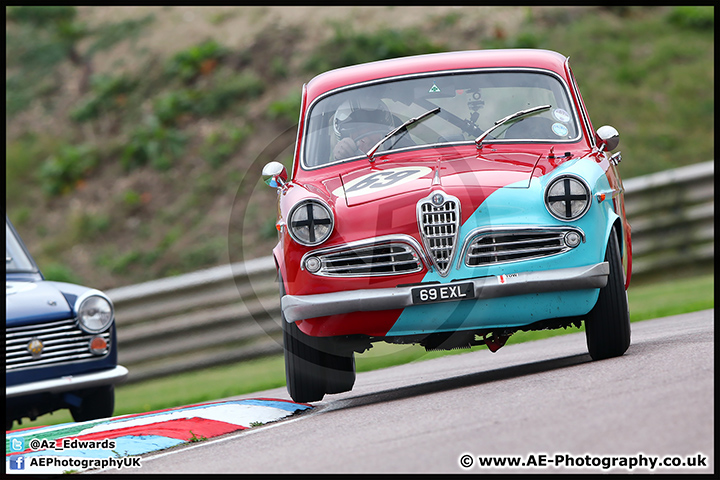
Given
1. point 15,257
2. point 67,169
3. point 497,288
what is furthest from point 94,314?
point 67,169

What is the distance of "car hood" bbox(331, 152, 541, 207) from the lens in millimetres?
5492

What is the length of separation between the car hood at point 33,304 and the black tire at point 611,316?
4.20 meters

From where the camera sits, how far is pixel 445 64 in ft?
22.3

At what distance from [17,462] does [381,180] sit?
251 cm

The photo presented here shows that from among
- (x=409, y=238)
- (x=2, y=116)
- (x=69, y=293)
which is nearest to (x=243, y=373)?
(x=69, y=293)

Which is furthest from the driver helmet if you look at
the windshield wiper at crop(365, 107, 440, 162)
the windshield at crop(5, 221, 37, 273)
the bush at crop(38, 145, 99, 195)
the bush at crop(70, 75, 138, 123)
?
the bush at crop(70, 75, 138, 123)

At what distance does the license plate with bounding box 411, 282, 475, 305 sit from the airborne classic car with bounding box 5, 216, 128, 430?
3.48 m

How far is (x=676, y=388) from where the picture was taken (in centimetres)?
411

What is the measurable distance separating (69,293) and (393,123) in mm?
3110

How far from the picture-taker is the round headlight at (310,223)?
555 cm

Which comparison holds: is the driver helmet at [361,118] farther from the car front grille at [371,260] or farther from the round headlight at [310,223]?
the car front grille at [371,260]

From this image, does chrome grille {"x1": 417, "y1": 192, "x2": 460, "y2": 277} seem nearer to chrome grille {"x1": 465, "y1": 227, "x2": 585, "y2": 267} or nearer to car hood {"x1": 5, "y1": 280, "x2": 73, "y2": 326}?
chrome grille {"x1": 465, "y1": 227, "x2": 585, "y2": 267}

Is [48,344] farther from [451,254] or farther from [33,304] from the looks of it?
[451,254]

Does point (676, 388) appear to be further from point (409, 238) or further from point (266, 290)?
point (266, 290)
